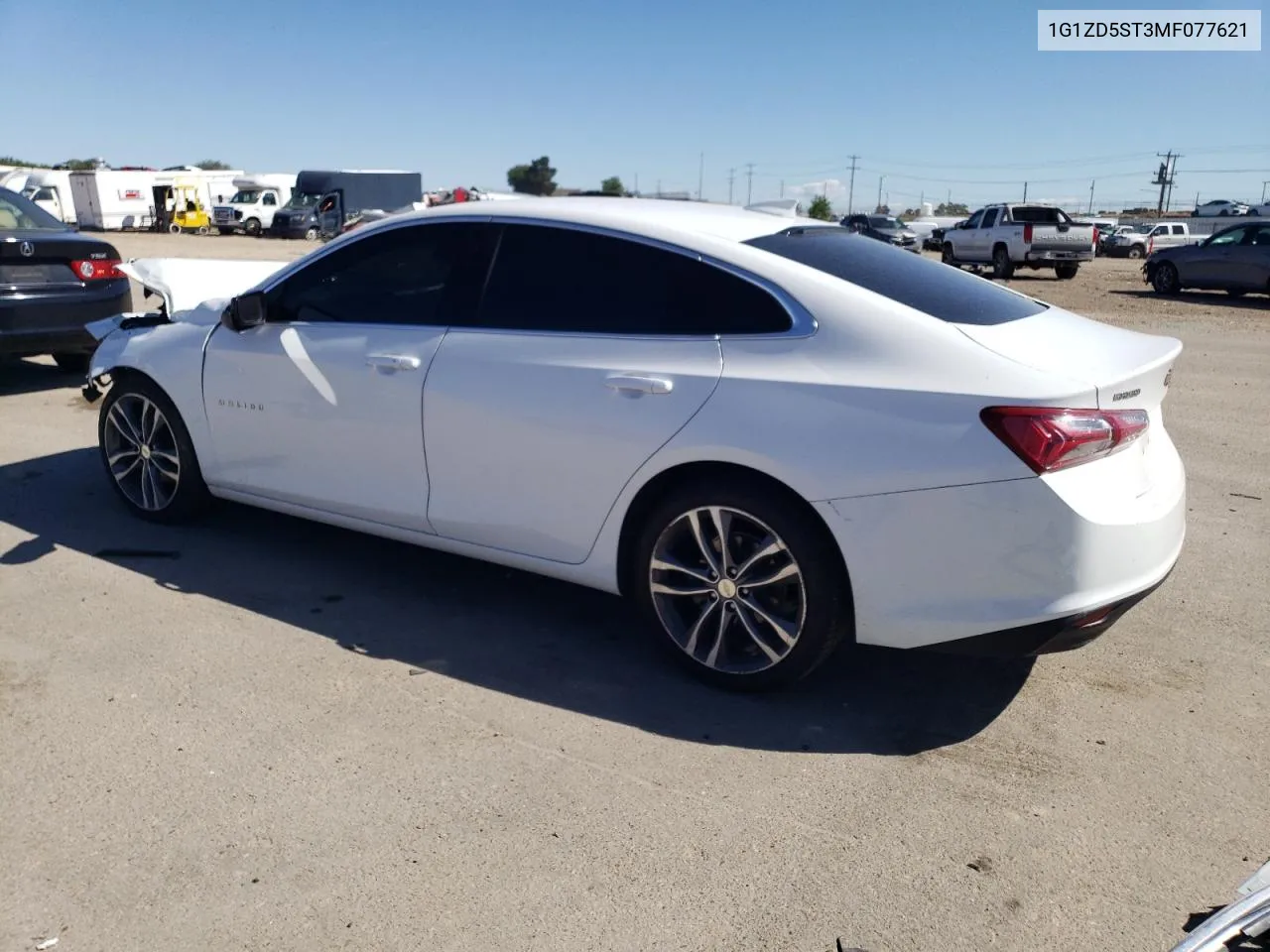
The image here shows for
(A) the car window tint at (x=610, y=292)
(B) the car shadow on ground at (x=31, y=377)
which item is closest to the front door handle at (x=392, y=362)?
(A) the car window tint at (x=610, y=292)

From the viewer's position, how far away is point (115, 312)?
28.5ft

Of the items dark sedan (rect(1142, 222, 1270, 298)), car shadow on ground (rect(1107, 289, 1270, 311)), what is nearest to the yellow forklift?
car shadow on ground (rect(1107, 289, 1270, 311))

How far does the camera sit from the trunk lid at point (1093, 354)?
329cm

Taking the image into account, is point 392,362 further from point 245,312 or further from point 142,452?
point 142,452

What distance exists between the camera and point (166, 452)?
5.31 metres

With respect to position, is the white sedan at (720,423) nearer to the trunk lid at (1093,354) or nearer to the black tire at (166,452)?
the trunk lid at (1093,354)

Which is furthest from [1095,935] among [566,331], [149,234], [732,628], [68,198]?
[68,198]

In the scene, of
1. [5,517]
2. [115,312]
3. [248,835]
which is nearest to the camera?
Result: [248,835]

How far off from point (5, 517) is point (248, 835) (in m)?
3.53

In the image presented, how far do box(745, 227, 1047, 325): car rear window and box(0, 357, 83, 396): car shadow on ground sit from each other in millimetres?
7407

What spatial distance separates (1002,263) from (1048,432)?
87.5ft

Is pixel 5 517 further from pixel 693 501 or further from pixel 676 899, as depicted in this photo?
pixel 676 899

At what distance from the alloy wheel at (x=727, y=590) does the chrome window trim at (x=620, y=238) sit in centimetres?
63

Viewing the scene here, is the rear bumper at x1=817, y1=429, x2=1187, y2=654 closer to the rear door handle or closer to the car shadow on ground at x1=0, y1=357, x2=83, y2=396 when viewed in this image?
the rear door handle
